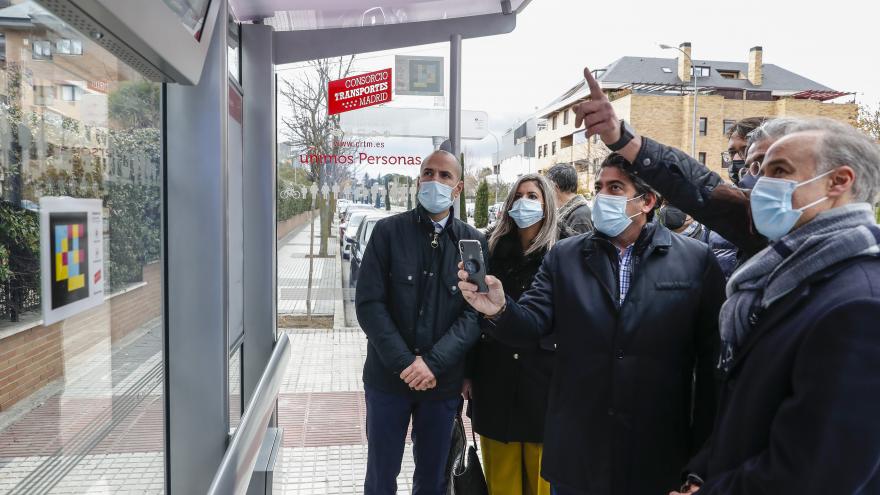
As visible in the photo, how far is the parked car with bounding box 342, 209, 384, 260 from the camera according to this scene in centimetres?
532

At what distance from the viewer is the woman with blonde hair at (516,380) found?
3.10 m

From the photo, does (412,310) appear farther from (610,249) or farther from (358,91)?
(358,91)

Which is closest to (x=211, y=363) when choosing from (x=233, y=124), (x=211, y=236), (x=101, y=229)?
(x=211, y=236)

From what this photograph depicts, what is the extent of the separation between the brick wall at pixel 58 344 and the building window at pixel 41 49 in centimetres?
48

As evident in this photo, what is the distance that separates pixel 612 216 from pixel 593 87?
0.56 meters

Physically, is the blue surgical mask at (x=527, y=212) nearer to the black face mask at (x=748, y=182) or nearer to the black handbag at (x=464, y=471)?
the black handbag at (x=464, y=471)

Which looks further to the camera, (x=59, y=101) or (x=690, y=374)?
(x=690, y=374)

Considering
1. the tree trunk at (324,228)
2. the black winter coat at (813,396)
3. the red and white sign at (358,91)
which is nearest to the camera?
the black winter coat at (813,396)

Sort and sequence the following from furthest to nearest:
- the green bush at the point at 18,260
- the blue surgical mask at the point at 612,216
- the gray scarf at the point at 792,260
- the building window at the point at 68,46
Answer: the blue surgical mask at the point at 612,216, the gray scarf at the point at 792,260, the building window at the point at 68,46, the green bush at the point at 18,260

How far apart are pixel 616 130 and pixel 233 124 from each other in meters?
1.94

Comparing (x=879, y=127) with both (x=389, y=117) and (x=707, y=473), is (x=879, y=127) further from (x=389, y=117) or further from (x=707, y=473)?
(x=707, y=473)

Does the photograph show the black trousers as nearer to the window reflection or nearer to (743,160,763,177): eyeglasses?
the window reflection

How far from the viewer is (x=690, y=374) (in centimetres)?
234

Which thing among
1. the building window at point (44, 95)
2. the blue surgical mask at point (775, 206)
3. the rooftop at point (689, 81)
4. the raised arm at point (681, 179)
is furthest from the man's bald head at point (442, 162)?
the rooftop at point (689, 81)
